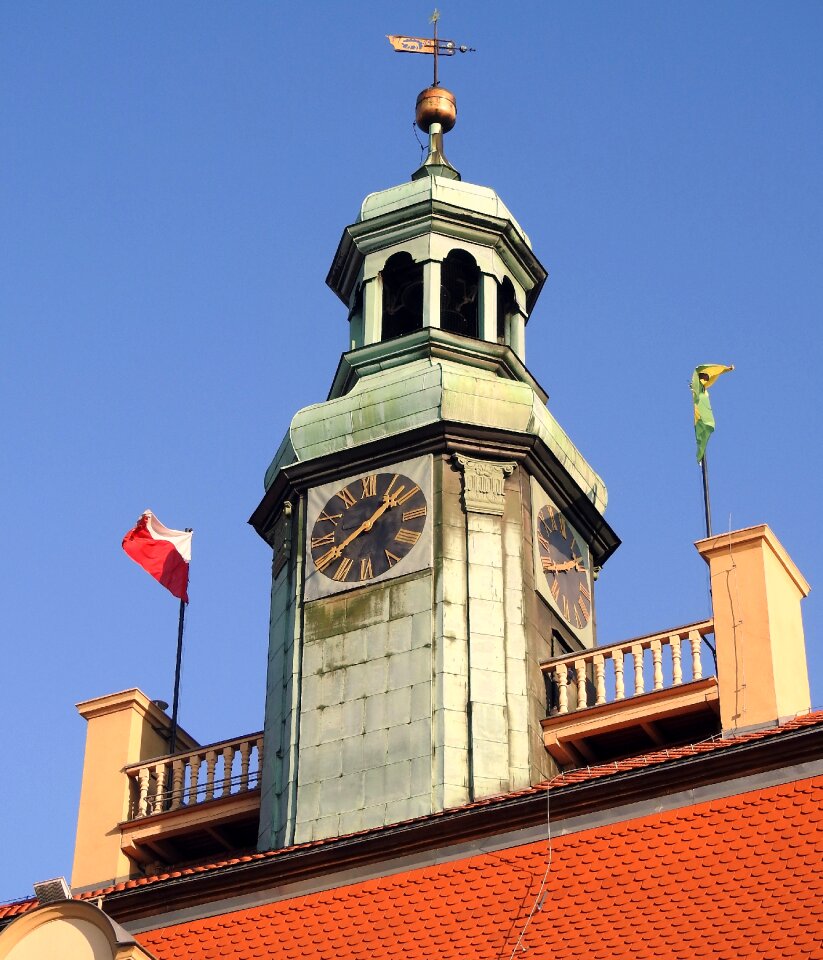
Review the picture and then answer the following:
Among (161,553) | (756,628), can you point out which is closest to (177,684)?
(161,553)

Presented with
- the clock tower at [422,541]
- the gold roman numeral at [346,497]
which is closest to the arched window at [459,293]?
the clock tower at [422,541]

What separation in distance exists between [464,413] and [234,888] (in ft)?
22.8

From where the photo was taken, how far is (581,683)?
2828cm

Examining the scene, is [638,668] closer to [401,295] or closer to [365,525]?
[365,525]

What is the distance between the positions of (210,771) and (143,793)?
0.80 m

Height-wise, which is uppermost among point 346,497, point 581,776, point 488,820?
point 346,497

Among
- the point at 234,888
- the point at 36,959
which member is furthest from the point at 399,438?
the point at 36,959

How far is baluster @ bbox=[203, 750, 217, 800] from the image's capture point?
29.3 metres

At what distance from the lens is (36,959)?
2242cm

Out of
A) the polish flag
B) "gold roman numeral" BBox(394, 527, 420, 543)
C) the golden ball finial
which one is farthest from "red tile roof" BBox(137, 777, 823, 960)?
the golden ball finial

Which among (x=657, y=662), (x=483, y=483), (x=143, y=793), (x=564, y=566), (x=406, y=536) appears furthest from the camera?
(x=564, y=566)

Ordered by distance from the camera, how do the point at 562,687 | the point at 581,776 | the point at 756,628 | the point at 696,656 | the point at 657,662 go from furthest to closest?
the point at 562,687, the point at 657,662, the point at 696,656, the point at 756,628, the point at 581,776

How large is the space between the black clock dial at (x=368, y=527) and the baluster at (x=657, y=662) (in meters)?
2.76

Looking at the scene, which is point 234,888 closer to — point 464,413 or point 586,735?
point 586,735
